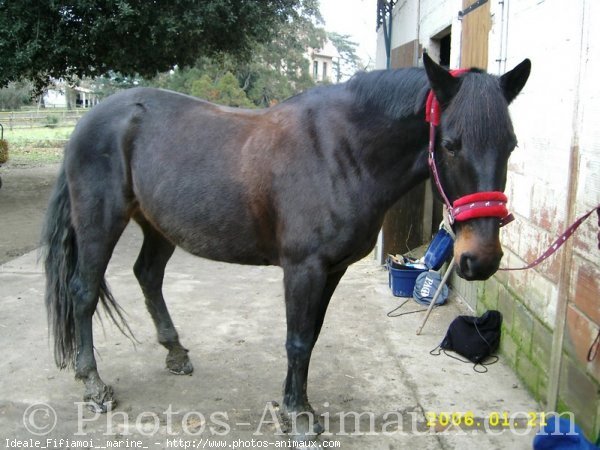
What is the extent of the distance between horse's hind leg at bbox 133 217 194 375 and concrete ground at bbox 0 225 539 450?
0.34 feet

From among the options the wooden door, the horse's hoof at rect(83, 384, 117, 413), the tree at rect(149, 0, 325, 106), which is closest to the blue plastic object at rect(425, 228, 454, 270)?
the wooden door

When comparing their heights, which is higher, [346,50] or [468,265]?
[346,50]

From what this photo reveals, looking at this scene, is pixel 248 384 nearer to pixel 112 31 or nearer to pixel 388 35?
pixel 388 35

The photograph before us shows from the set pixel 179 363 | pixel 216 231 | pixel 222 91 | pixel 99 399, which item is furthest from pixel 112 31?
pixel 222 91

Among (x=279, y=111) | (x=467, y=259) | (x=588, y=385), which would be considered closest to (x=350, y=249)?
(x=467, y=259)

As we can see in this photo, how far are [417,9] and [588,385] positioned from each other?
16.0 feet

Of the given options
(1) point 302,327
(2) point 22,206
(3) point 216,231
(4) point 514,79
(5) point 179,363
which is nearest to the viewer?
(4) point 514,79

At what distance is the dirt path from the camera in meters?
6.62

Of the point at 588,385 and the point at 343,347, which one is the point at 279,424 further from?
the point at 588,385

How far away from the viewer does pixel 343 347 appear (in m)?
3.71

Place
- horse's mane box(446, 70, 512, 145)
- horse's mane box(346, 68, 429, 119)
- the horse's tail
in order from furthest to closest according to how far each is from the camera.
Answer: the horse's tail, horse's mane box(346, 68, 429, 119), horse's mane box(446, 70, 512, 145)

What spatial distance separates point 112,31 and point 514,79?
6.96m

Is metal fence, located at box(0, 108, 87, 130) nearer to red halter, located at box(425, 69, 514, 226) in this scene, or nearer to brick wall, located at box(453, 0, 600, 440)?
brick wall, located at box(453, 0, 600, 440)

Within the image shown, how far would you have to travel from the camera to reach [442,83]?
6.54ft
